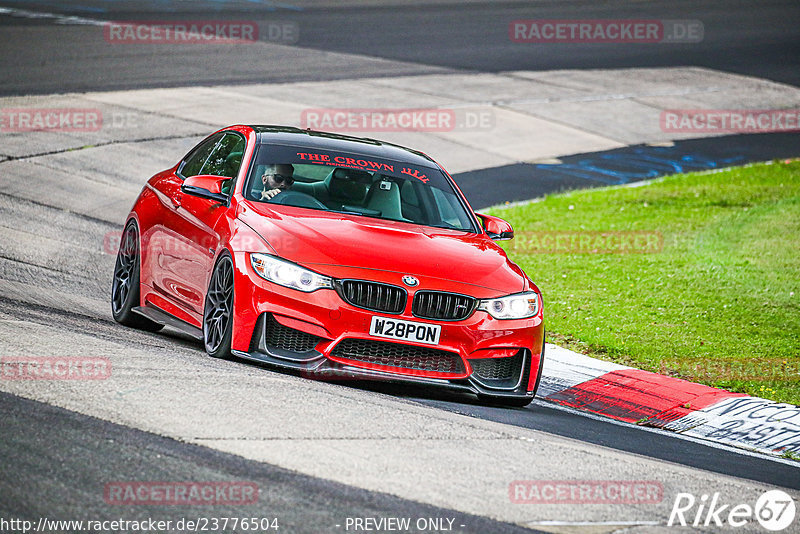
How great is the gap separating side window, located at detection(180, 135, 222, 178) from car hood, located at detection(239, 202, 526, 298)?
1502 millimetres

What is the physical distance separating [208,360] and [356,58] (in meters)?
20.3

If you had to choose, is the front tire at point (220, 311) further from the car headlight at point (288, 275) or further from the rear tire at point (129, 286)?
the rear tire at point (129, 286)

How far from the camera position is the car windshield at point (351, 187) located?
8531mm

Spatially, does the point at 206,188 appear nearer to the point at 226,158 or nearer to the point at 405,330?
the point at 226,158

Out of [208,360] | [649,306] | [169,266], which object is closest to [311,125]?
[649,306]

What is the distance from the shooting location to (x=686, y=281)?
12.8m

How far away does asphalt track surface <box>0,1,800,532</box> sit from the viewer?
5074 millimetres

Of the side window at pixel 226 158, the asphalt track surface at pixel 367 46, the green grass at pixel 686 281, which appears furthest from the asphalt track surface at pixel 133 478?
the asphalt track surface at pixel 367 46

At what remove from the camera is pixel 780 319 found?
1145 cm

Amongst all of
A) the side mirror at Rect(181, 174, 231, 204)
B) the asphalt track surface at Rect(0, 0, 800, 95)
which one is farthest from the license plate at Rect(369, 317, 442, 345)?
the asphalt track surface at Rect(0, 0, 800, 95)

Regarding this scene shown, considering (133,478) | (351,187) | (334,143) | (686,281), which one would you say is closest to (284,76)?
(686,281)

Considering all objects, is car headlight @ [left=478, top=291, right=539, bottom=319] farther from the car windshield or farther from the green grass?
the green grass

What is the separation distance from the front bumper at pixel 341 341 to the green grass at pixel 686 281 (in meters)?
2.84

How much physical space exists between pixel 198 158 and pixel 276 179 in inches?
52.7
